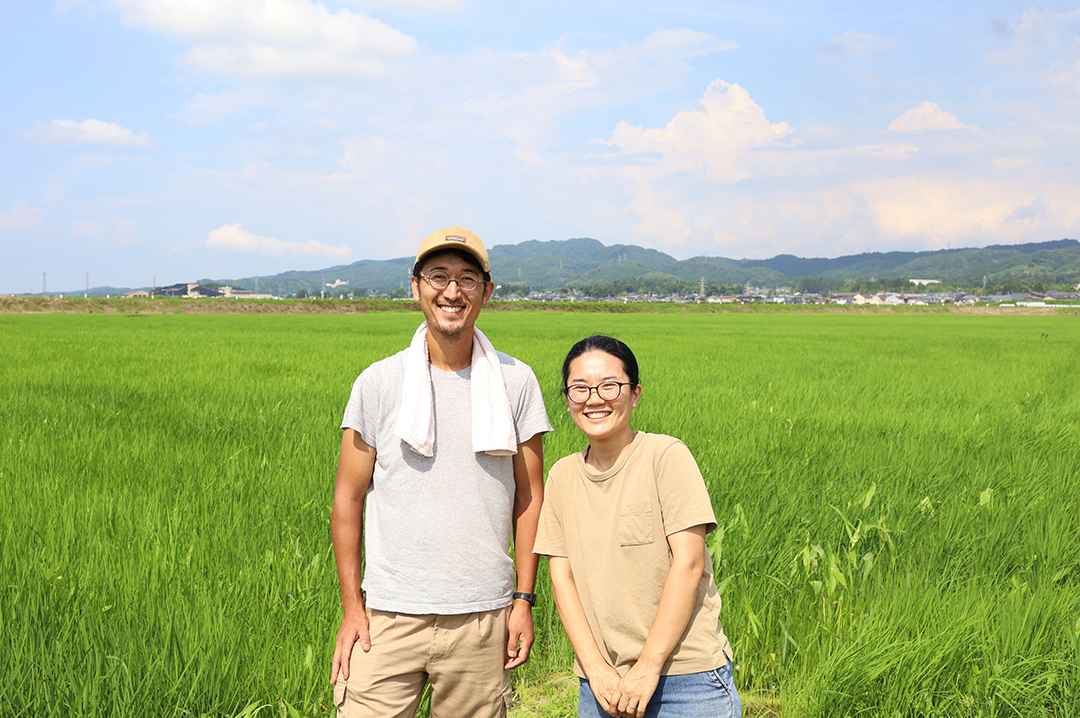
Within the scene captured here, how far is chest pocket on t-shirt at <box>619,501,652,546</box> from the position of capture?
1663mm

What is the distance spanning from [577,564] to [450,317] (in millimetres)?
743

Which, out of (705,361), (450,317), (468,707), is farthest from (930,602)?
(705,361)

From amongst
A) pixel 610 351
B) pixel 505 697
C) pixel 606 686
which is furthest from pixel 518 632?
pixel 610 351

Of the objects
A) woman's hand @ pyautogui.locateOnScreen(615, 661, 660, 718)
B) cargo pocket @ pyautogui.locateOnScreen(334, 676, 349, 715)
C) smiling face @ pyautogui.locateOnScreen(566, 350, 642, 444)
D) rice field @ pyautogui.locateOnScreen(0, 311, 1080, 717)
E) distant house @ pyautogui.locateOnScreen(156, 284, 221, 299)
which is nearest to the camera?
woman's hand @ pyautogui.locateOnScreen(615, 661, 660, 718)

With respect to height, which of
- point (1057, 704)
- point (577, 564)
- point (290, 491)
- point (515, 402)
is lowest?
point (1057, 704)

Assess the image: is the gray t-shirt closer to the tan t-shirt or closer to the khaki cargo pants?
the khaki cargo pants

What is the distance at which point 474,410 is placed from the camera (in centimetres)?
180

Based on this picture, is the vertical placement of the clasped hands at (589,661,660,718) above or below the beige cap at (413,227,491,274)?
below

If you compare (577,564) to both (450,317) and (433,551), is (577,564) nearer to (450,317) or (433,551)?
(433,551)

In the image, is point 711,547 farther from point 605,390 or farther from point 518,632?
point 605,390

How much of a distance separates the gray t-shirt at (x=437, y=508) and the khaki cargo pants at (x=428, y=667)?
0.19 feet

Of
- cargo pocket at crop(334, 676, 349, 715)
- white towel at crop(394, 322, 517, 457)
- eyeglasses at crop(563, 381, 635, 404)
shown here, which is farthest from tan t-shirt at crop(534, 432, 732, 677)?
cargo pocket at crop(334, 676, 349, 715)

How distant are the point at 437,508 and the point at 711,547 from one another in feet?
5.82

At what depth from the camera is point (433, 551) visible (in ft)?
5.87
